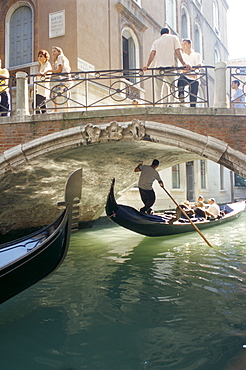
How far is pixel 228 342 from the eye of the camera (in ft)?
7.23

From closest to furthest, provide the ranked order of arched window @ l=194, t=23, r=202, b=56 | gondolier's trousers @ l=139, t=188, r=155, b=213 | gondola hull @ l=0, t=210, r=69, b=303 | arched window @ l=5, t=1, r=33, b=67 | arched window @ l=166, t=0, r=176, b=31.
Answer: gondola hull @ l=0, t=210, r=69, b=303, gondolier's trousers @ l=139, t=188, r=155, b=213, arched window @ l=5, t=1, r=33, b=67, arched window @ l=166, t=0, r=176, b=31, arched window @ l=194, t=23, r=202, b=56

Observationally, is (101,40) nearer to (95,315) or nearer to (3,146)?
(3,146)

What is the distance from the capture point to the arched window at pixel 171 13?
36.1 ft

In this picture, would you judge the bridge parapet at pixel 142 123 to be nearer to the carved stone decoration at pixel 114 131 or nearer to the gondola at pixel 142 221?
the carved stone decoration at pixel 114 131

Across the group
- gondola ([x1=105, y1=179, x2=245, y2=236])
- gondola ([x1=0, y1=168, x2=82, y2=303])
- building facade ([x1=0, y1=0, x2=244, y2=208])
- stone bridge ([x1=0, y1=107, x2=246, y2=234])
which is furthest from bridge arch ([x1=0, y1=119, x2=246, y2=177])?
building facade ([x1=0, y1=0, x2=244, y2=208])

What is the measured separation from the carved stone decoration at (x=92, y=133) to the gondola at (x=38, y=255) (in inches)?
62.7

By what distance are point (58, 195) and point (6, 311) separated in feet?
13.6

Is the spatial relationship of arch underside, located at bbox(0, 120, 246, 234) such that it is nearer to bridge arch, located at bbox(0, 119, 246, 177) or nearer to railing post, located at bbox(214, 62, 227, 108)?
bridge arch, located at bbox(0, 119, 246, 177)

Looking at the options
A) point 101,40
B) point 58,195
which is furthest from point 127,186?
point 101,40

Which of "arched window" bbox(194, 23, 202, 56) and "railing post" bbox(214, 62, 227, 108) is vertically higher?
"arched window" bbox(194, 23, 202, 56)

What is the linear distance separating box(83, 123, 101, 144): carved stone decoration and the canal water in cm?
156

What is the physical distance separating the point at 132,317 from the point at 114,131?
8.04 ft

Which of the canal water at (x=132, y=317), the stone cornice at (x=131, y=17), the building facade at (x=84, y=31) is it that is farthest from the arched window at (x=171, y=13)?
the canal water at (x=132, y=317)

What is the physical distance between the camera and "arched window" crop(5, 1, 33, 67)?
7.21 metres
